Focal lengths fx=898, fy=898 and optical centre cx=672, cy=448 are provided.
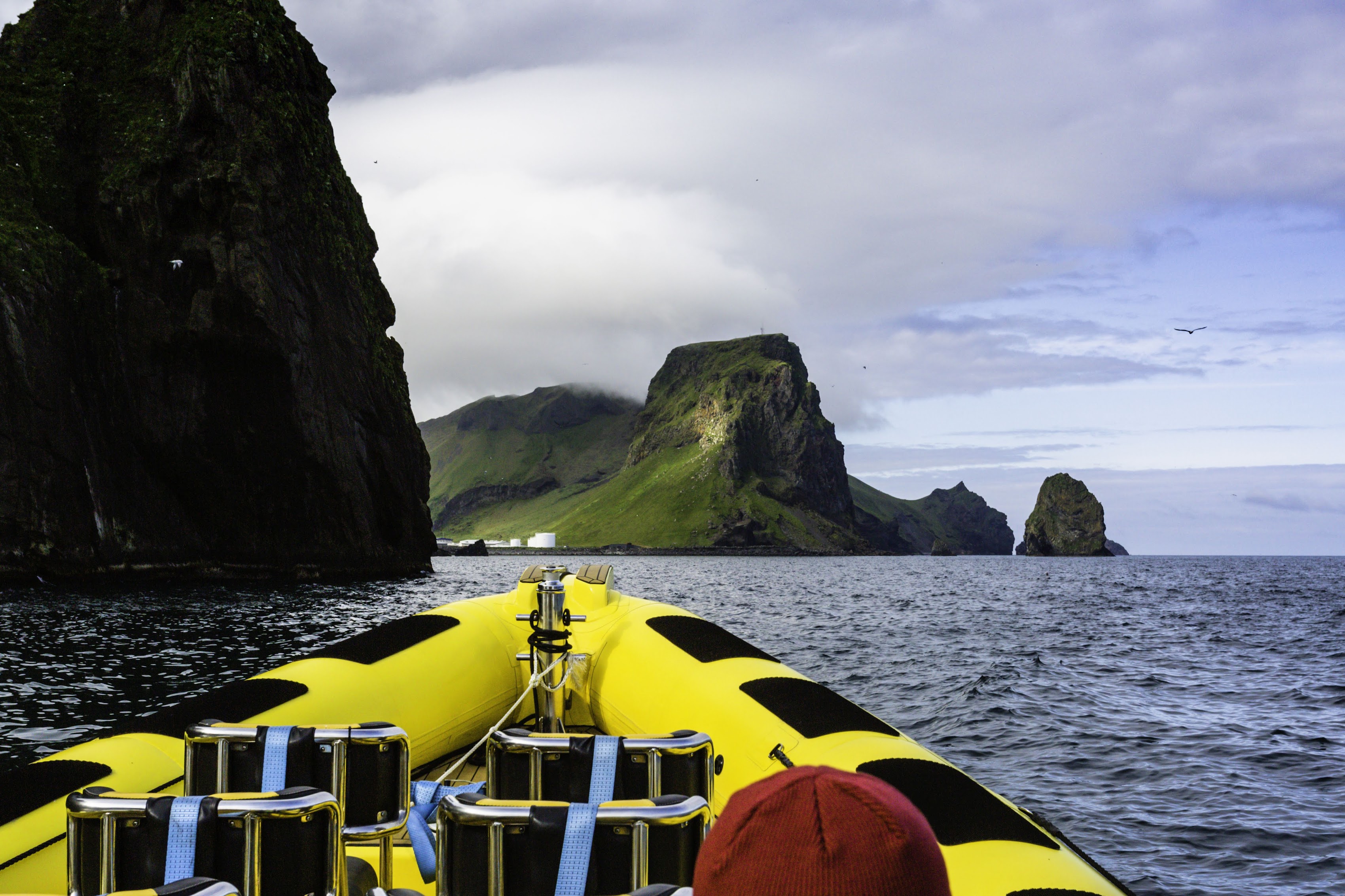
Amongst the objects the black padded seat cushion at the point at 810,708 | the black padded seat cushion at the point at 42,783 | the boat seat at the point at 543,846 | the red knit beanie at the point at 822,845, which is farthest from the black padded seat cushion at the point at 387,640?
the red knit beanie at the point at 822,845

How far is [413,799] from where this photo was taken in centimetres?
443

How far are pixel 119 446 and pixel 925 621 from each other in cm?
3394

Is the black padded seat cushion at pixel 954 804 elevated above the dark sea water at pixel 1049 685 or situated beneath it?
elevated above

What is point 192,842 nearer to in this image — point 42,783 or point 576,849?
point 576,849

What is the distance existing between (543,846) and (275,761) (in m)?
1.57

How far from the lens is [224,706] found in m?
5.40

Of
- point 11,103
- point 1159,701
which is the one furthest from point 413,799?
point 11,103

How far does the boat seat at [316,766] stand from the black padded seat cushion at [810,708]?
2310mm

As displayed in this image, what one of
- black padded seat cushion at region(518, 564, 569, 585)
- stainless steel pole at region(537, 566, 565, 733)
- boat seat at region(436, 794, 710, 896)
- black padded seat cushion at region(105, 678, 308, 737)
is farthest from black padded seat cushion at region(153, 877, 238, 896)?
black padded seat cushion at region(518, 564, 569, 585)

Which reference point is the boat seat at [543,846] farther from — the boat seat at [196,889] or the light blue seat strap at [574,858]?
the boat seat at [196,889]

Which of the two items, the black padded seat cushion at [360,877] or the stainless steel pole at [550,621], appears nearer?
the black padded seat cushion at [360,877]

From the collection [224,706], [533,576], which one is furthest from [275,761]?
[533,576]

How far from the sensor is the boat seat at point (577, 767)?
3.98 meters

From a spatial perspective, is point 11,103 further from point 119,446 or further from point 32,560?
point 32,560
